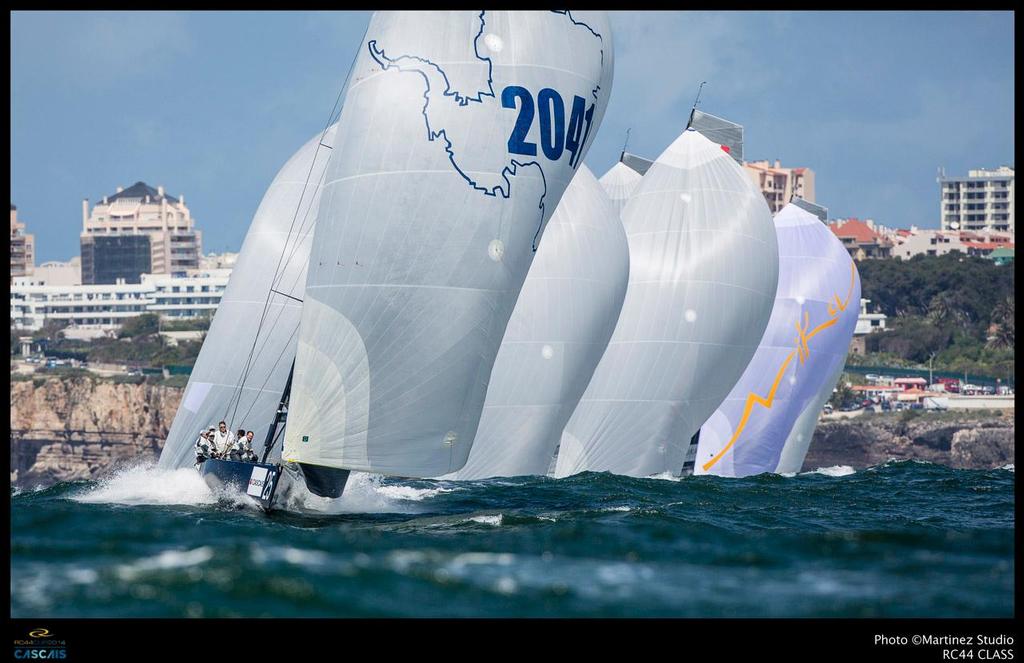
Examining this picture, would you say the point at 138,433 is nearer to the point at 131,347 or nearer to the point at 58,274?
the point at 131,347

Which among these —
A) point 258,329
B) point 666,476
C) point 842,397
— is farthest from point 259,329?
point 842,397

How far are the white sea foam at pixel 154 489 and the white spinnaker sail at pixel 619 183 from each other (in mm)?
13329

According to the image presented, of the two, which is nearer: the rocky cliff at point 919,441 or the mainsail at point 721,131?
the mainsail at point 721,131

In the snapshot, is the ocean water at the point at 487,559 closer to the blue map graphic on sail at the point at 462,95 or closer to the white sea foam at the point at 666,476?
the blue map graphic on sail at the point at 462,95

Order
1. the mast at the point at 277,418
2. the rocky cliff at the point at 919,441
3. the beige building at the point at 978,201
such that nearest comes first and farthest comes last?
the mast at the point at 277,418 → the rocky cliff at the point at 919,441 → the beige building at the point at 978,201

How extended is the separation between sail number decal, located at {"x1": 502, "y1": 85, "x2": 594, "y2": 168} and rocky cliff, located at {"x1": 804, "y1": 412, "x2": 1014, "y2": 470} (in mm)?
51706

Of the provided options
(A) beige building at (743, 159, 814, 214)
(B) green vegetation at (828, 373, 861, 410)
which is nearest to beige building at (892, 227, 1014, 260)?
(A) beige building at (743, 159, 814, 214)

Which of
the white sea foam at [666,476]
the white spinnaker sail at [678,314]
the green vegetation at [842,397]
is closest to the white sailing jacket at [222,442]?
the white spinnaker sail at [678,314]

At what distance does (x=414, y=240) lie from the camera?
16.8 m

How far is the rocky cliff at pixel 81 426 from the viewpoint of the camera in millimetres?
66938

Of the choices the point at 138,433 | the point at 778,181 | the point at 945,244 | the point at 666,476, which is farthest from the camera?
the point at 778,181

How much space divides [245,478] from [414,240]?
10.6 feet

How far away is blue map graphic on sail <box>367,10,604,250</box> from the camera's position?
16.9 metres

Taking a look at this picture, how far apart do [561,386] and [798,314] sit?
8.36m
